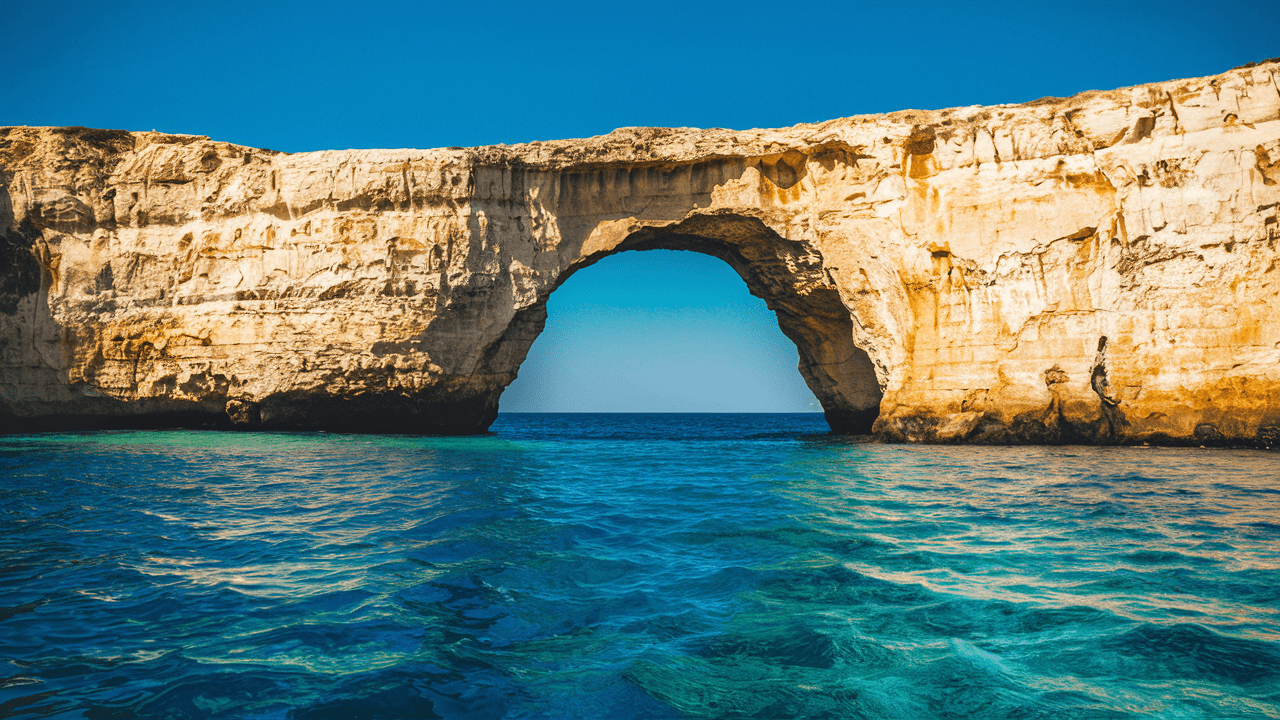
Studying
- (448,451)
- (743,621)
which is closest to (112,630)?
(743,621)

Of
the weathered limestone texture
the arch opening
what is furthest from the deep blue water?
the arch opening

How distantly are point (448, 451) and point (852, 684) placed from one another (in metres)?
11.0

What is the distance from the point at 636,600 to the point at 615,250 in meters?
14.6

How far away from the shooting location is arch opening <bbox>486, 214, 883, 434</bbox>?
17609 mm

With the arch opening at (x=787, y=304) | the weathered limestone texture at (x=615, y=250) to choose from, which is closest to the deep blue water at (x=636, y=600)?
the weathered limestone texture at (x=615, y=250)

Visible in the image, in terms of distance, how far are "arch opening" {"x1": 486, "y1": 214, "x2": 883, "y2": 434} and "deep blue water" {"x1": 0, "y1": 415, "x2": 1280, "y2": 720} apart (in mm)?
9700

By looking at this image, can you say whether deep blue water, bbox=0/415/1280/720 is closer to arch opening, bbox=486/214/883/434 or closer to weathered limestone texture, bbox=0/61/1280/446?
weathered limestone texture, bbox=0/61/1280/446

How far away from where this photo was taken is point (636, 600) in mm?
4301

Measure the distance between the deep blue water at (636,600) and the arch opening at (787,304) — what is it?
9700 millimetres

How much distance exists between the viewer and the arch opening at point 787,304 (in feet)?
57.8

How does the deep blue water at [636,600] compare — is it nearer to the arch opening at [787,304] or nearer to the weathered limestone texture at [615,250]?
the weathered limestone texture at [615,250]

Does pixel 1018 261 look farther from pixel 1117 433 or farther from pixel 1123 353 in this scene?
pixel 1117 433

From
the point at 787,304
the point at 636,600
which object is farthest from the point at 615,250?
the point at 636,600

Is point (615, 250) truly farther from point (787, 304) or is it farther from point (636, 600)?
point (636, 600)
